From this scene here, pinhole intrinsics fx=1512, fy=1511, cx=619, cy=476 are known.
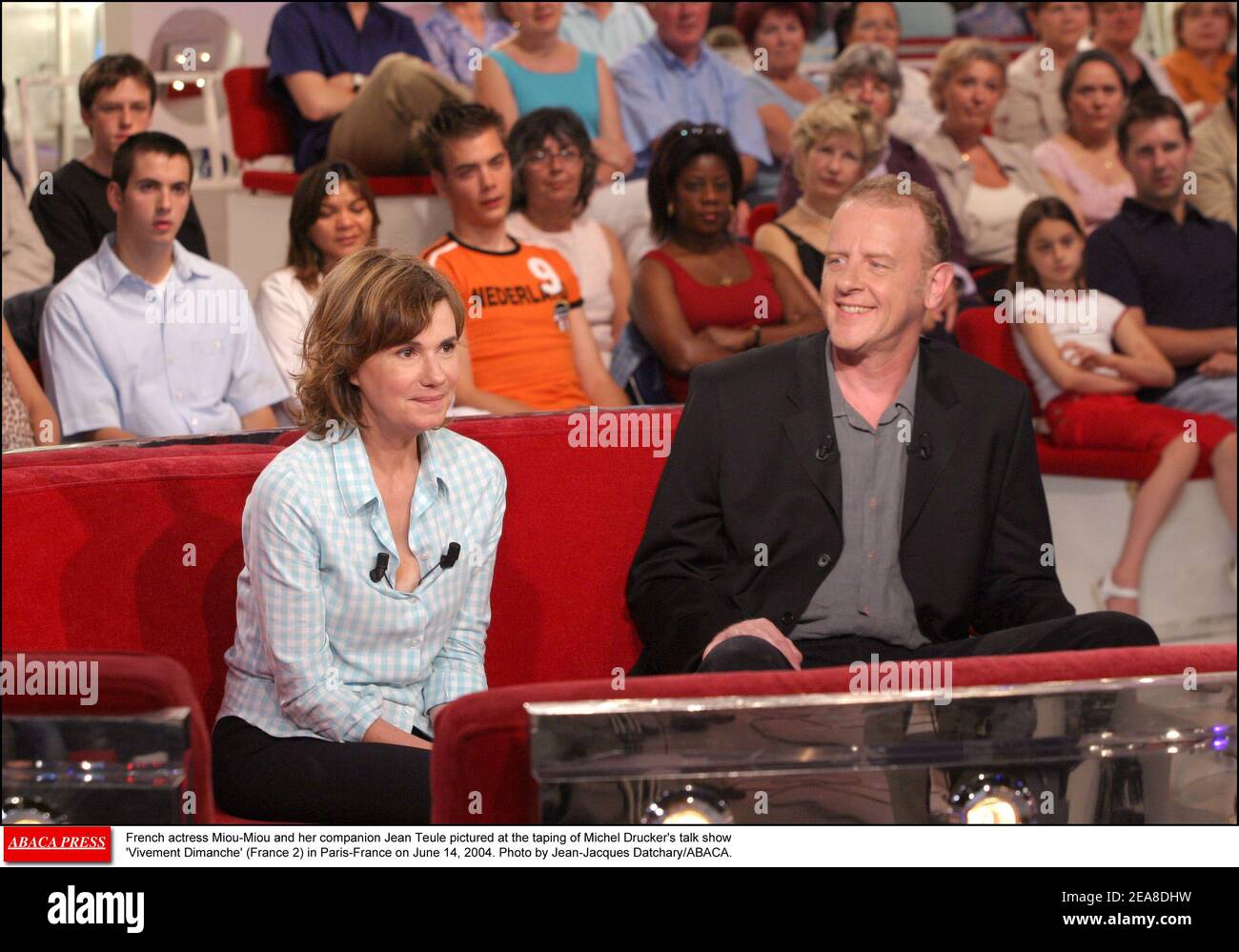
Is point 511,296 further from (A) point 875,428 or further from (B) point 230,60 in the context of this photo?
(B) point 230,60

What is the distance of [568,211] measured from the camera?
3.64 meters

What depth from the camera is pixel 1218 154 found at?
477 cm

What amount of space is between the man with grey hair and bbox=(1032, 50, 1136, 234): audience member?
276 cm

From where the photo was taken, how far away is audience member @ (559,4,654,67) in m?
4.91

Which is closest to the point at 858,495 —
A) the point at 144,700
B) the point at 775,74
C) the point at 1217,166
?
the point at 144,700

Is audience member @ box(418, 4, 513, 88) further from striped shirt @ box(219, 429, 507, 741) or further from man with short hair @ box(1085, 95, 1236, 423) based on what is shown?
striped shirt @ box(219, 429, 507, 741)

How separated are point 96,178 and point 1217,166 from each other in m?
3.39

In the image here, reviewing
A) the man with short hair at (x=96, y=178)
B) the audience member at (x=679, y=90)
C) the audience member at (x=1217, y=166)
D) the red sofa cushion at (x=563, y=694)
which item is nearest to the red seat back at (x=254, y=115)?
the man with short hair at (x=96, y=178)

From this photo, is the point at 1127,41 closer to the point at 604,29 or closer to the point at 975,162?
the point at 975,162

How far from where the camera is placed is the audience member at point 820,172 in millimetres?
3738

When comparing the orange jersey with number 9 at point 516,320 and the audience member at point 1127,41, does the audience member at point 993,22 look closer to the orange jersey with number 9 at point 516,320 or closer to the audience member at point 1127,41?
the audience member at point 1127,41

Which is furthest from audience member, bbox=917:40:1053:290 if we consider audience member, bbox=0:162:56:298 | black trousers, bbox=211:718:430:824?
black trousers, bbox=211:718:430:824

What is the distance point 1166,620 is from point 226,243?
2554 millimetres
